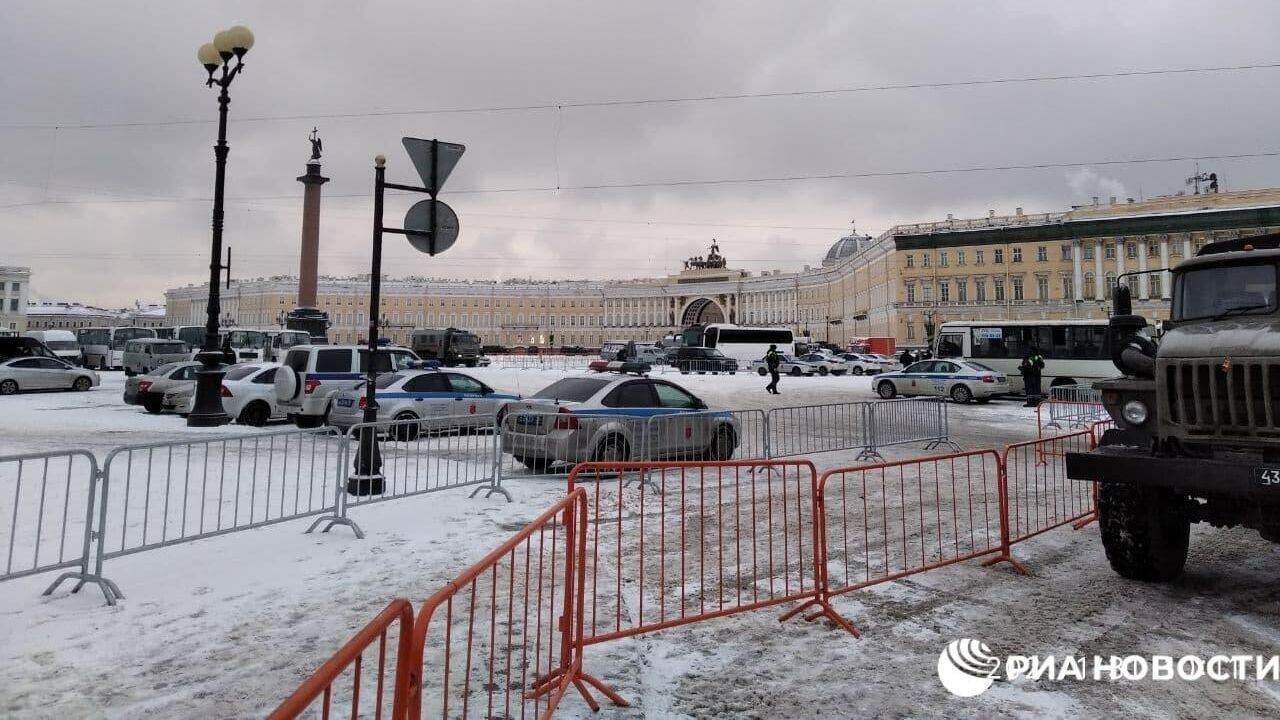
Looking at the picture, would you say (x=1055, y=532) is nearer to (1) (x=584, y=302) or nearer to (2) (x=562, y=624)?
(2) (x=562, y=624)

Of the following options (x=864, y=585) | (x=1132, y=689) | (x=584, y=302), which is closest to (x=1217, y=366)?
(x=1132, y=689)

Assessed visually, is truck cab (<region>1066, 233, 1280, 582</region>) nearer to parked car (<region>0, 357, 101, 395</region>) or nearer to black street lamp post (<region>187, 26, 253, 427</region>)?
black street lamp post (<region>187, 26, 253, 427</region>)

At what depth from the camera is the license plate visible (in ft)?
13.8

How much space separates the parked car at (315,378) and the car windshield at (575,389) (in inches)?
179

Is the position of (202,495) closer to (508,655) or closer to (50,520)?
(50,520)

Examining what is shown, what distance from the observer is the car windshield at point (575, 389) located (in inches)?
399

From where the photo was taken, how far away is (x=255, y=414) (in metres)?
14.8

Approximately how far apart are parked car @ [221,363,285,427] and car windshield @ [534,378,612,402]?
728 centimetres

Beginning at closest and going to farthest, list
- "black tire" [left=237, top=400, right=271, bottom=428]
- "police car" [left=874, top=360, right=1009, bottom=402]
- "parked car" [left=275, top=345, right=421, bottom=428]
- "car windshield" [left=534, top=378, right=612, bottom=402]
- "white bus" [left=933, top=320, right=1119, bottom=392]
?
"car windshield" [left=534, top=378, right=612, bottom=402] < "parked car" [left=275, top=345, right=421, bottom=428] < "black tire" [left=237, top=400, right=271, bottom=428] < "police car" [left=874, top=360, right=1009, bottom=402] < "white bus" [left=933, top=320, right=1119, bottom=392]

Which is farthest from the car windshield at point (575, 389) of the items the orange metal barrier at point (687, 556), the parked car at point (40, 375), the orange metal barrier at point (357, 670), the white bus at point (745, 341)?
the white bus at point (745, 341)

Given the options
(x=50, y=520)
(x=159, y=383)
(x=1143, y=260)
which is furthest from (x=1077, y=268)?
(x=50, y=520)

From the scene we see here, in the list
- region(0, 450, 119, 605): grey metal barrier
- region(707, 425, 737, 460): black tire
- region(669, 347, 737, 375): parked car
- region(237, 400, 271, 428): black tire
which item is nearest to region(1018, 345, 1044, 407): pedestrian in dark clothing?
region(707, 425, 737, 460): black tire

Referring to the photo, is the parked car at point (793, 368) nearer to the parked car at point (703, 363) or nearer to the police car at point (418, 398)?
the parked car at point (703, 363)

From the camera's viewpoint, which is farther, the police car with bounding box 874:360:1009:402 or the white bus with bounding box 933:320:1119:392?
the white bus with bounding box 933:320:1119:392
